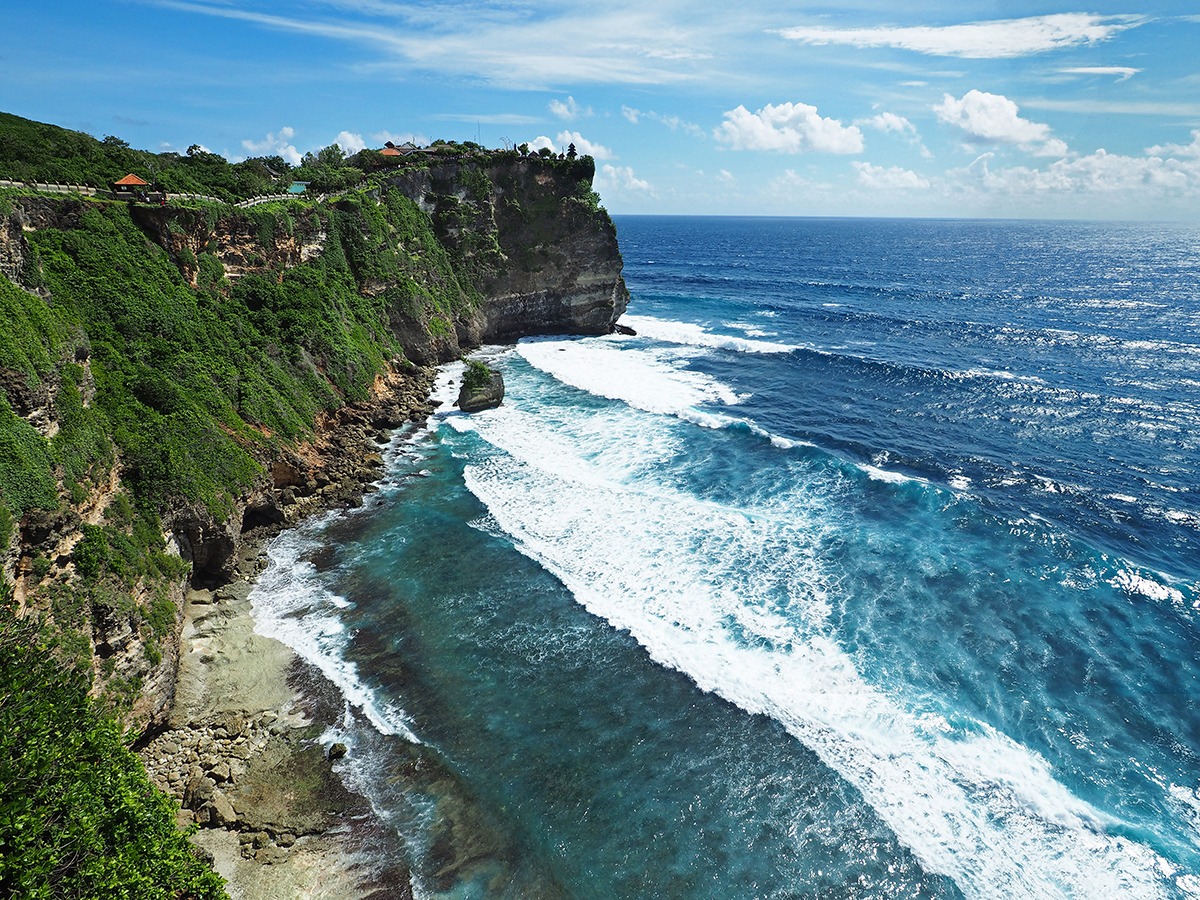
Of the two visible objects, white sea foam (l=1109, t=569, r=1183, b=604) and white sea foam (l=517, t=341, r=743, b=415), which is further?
white sea foam (l=517, t=341, r=743, b=415)

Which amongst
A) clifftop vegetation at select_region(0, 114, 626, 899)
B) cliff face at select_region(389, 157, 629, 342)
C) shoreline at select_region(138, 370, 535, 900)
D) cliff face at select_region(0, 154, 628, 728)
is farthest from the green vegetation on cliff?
cliff face at select_region(389, 157, 629, 342)

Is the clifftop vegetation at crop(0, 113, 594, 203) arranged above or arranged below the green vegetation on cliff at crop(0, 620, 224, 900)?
above

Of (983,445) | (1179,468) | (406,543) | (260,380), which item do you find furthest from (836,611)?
Result: (260,380)

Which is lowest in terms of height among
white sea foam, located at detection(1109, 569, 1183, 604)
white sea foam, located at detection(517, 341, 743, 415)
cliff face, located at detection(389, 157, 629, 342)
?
white sea foam, located at detection(1109, 569, 1183, 604)

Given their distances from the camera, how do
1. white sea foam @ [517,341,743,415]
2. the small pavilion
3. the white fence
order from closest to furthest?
the white fence, the small pavilion, white sea foam @ [517,341,743,415]

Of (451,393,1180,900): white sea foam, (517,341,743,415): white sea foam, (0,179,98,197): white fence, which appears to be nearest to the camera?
(451,393,1180,900): white sea foam

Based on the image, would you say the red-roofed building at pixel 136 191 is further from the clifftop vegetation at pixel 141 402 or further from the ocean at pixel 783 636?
the ocean at pixel 783 636

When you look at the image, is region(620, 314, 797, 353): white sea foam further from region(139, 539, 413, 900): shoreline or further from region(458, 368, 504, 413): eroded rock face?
region(139, 539, 413, 900): shoreline

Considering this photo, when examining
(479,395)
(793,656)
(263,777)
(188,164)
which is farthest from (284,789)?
(188,164)
